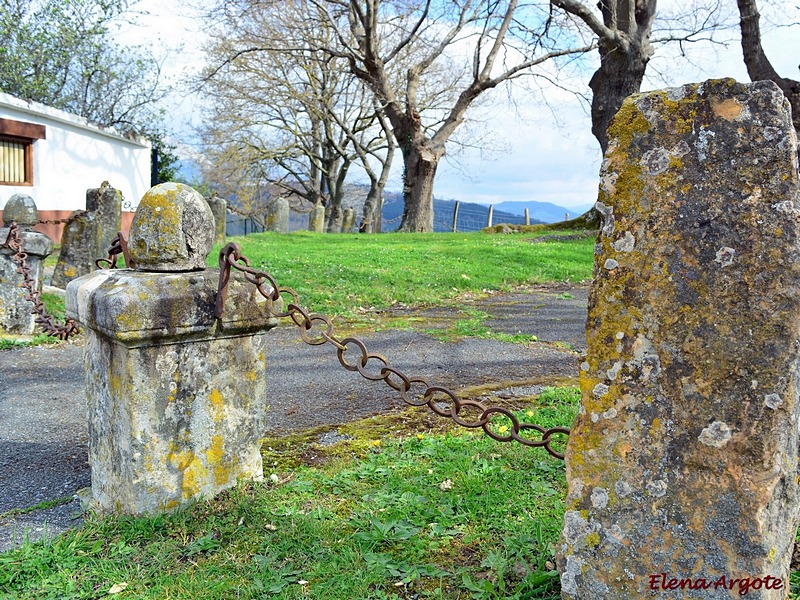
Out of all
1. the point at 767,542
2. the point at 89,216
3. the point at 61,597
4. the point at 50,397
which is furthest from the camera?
the point at 89,216

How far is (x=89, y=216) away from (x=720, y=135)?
10007mm

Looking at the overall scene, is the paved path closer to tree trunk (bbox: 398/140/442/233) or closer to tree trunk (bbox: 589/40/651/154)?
tree trunk (bbox: 589/40/651/154)

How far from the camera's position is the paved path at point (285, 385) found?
3.64m

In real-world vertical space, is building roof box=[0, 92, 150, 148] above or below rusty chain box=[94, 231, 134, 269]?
above

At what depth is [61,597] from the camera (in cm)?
258

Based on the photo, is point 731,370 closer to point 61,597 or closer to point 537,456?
point 537,456

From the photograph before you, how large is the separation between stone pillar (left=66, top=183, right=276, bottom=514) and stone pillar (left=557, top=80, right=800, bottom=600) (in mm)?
1773

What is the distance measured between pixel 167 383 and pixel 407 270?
8846 millimetres

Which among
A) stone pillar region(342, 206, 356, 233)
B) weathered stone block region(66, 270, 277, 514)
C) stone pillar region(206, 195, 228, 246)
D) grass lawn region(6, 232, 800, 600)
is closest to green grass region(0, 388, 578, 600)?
grass lawn region(6, 232, 800, 600)

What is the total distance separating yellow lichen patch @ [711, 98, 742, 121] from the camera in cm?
196

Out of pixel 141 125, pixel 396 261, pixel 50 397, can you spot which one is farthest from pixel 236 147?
pixel 50 397

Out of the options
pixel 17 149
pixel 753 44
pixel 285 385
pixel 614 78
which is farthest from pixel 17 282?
pixel 753 44

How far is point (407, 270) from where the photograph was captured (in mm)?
11773

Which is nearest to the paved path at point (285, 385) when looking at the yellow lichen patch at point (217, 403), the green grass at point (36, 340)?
the green grass at point (36, 340)
